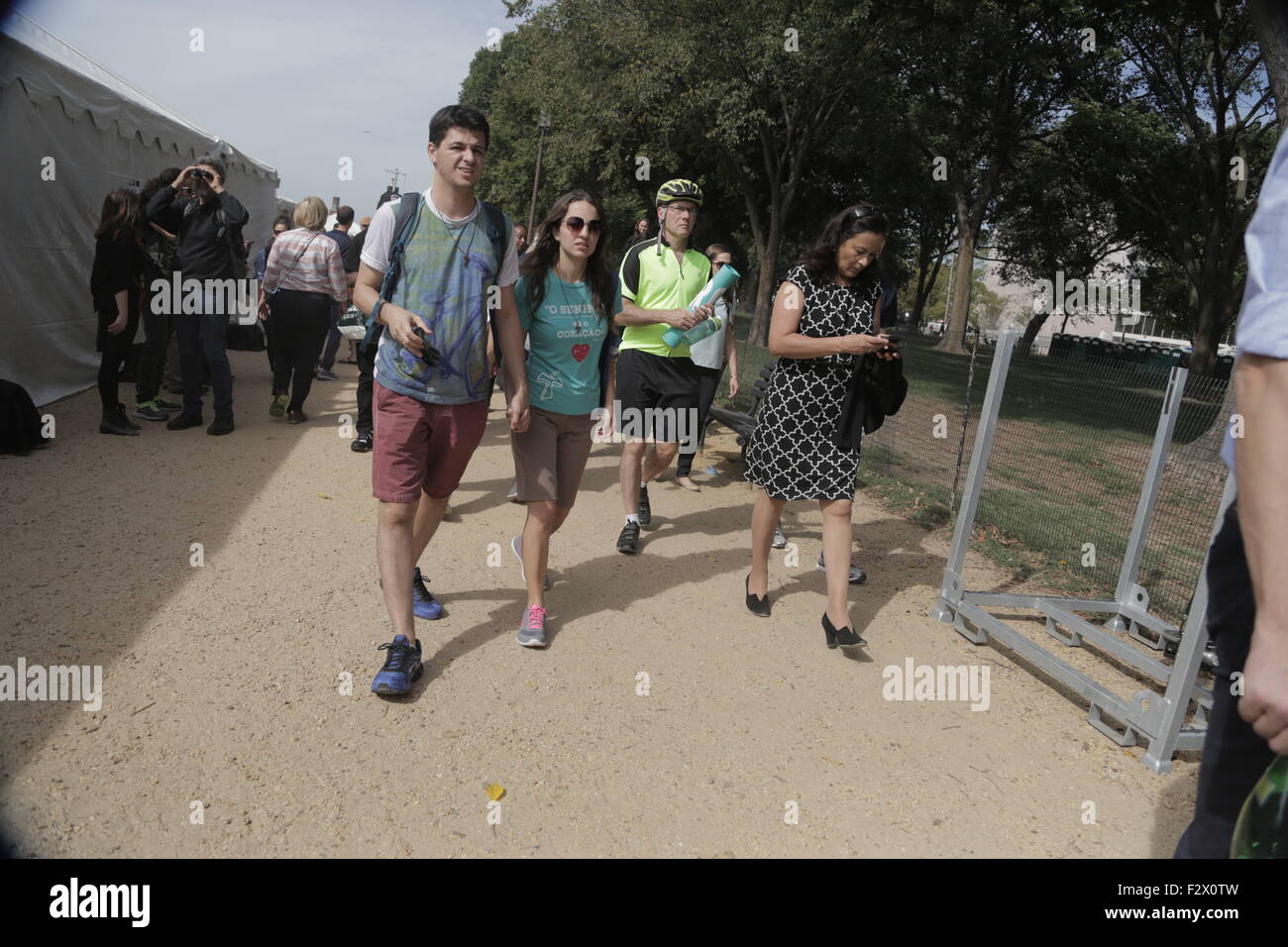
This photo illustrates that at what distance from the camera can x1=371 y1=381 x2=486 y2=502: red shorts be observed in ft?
11.9

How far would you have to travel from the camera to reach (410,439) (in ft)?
12.0

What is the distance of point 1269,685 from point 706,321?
4358 millimetres

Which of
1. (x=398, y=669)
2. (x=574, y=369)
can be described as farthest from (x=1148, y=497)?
(x=398, y=669)

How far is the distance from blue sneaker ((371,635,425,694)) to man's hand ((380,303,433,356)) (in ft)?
3.99

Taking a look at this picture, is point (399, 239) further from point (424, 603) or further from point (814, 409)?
point (814, 409)

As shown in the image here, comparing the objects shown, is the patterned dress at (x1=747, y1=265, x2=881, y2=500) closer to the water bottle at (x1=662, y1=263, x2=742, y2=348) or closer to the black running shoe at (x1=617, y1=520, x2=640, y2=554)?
the water bottle at (x1=662, y1=263, x2=742, y2=348)

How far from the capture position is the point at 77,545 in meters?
4.86

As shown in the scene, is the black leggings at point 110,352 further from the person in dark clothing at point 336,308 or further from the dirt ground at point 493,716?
the person in dark clothing at point 336,308

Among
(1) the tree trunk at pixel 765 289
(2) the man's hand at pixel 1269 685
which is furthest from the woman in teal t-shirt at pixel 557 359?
(1) the tree trunk at pixel 765 289

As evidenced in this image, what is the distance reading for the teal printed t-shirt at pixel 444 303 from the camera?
11.7 feet

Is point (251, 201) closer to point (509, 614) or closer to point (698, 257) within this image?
point (698, 257)

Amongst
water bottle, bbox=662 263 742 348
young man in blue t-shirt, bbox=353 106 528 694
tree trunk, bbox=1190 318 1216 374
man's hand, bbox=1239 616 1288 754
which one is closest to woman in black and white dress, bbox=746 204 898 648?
water bottle, bbox=662 263 742 348

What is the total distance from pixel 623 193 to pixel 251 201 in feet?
Result: 78.5
